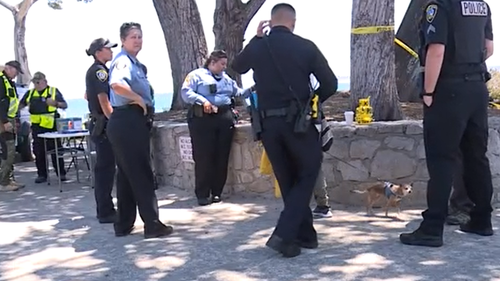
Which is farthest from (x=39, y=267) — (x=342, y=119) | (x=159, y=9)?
(x=159, y=9)

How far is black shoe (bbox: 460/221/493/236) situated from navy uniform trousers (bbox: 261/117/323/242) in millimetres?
1442

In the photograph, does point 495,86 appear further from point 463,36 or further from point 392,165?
point 463,36

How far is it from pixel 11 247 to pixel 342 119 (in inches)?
150

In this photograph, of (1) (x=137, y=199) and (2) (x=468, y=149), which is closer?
(2) (x=468, y=149)

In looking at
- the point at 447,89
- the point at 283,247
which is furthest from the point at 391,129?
the point at 283,247

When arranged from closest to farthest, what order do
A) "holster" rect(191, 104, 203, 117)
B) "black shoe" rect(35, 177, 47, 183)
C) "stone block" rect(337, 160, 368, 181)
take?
1. "stone block" rect(337, 160, 368, 181)
2. "holster" rect(191, 104, 203, 117)
3. "black shoe" rect(35, 177, 47, 183)

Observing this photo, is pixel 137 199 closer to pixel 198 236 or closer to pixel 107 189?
pixel 198 236

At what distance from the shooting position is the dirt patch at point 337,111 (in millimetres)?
7969

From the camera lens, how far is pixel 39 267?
507 cm

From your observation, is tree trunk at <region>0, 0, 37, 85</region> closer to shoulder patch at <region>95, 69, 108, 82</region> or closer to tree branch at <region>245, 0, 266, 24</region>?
tree branch at <region>245, 0, 266, 24</region>

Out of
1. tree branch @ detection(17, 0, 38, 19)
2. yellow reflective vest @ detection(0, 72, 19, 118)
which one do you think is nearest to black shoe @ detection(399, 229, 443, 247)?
yellow reflective vest @ detection(0, 72, 19, 118)

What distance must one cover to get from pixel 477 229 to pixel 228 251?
2015mm

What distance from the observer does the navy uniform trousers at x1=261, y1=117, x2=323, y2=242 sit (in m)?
4.82

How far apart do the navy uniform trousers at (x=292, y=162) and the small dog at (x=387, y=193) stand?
144 centimetres
